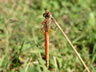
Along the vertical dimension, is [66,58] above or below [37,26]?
below

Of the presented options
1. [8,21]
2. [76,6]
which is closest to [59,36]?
[8,21]

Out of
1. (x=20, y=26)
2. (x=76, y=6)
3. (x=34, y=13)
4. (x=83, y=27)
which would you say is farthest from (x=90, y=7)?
(x=20, y=26)

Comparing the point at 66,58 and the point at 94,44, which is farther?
the point at 94,44

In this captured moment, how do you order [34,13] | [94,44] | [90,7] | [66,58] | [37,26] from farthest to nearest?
[90,7], [34,13], [37,26], [94,44], [66,58]

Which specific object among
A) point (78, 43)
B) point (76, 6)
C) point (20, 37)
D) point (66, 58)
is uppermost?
point (76, 6)

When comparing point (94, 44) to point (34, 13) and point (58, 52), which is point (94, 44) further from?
point (34, 13)

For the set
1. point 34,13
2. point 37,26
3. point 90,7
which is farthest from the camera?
point 90,7
